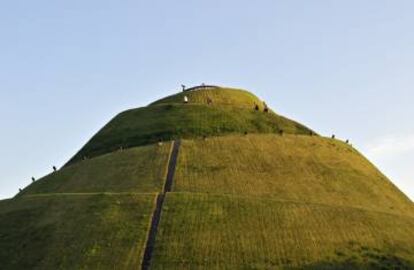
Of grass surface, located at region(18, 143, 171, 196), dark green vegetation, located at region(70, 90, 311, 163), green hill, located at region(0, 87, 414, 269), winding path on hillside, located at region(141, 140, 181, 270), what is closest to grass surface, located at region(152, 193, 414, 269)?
green hill, located at region(0, 87, 414, 269)

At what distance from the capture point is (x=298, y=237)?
202 ft

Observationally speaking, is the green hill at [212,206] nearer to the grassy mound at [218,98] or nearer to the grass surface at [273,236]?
the grass surface at [273,236]

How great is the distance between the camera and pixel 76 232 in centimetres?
6419

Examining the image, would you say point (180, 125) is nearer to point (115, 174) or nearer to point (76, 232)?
point (115, 174)

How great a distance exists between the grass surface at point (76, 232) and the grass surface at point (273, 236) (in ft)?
10.5

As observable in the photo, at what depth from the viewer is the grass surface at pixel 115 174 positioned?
7519cm

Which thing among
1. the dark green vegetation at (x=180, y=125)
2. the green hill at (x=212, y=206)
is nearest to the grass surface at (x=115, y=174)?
the green hill at (x=212, y=206)

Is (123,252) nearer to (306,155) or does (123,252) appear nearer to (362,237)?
(362,237)

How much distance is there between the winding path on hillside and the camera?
190 ft

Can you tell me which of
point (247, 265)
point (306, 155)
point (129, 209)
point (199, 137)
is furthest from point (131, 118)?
point (247, 265)

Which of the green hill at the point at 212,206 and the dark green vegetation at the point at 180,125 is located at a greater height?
the dark green vegetation at the point at 180,125

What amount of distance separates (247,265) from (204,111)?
4670cm

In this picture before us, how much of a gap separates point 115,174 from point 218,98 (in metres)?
36.2

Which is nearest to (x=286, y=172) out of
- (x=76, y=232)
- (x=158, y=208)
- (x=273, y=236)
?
(x=273, y=236)
